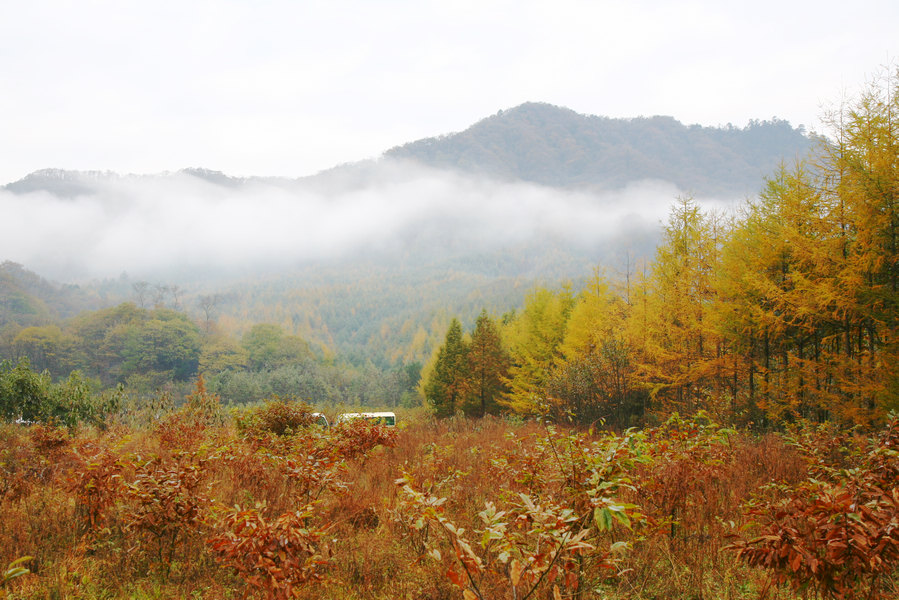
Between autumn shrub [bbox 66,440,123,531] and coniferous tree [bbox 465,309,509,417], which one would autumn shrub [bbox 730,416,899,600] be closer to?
autumn shrub [bbox 66,440,123,531]

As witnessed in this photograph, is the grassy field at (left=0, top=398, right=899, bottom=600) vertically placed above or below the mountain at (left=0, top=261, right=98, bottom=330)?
above

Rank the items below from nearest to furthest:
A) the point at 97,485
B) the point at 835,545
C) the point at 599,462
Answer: the point at 835,545 → the point at 599,462 → the point at 97,485

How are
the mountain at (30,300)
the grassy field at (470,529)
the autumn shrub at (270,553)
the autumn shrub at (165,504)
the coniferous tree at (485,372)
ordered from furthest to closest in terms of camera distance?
the mountain at (30,300) < the coniferous tree at (485,372) < the autumn shrub at (165,504) < the autumn shrub at (270,553) < the grassy field at (470,529)

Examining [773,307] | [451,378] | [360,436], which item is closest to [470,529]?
[360,436]

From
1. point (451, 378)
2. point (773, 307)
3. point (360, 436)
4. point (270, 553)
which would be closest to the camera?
point (270, 553)

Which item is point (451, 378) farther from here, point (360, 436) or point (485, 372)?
point (360, 436)

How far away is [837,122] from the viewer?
10.9 m

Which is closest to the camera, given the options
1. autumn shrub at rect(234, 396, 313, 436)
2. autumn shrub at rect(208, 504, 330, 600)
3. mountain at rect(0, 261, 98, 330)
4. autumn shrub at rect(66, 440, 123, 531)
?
autumn shrub at rect(208, 504, 330, 600)

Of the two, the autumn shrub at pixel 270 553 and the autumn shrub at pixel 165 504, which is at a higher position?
the autumn shrub at pixel 270 553

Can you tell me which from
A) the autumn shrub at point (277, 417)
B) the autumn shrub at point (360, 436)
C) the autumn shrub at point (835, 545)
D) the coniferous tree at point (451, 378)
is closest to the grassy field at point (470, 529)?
the autumn shrub at point (835, 545)

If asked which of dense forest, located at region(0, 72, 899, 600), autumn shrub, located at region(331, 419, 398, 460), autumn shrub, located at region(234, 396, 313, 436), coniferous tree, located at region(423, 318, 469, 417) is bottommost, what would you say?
coniferous tree, located at region(423, 318, 469, 417)

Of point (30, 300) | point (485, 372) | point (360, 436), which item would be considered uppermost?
point (360, 436)

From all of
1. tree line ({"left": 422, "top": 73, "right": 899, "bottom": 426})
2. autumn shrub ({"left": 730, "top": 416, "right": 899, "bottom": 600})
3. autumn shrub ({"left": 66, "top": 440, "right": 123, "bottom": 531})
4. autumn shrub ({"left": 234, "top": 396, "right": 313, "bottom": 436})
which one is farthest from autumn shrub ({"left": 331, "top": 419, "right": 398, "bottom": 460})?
autumn shrub ({"left": 730, "top": 416, "right": 899, "bottom": 600})

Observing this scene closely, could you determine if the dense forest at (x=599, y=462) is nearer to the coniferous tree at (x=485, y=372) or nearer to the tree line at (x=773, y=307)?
the tree line at (x=773, y=307)
